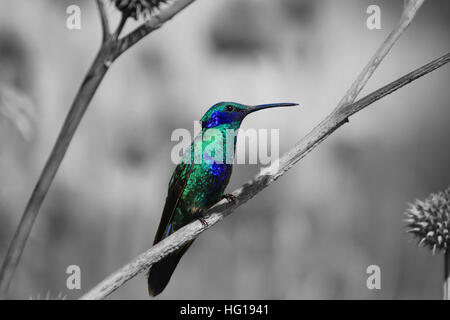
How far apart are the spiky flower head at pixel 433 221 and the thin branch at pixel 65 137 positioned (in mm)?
1013

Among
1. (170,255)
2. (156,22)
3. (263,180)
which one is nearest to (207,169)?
(170,255)

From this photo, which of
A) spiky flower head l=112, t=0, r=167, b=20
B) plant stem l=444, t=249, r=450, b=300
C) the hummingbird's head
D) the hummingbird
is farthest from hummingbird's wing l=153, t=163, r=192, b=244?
plant stem l=444, t=249, r=450, b=300

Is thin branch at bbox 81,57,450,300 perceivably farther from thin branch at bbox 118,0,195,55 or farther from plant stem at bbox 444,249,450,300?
plant stem at bbox 444,249,450,300

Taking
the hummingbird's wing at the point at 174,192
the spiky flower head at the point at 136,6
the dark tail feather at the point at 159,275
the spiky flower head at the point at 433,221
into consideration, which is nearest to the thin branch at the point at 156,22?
the spiky flower head at the point at 136,6

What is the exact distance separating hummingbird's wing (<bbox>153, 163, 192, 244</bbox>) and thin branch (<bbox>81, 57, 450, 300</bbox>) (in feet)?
0.62

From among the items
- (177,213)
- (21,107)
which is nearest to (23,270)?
(177,213)

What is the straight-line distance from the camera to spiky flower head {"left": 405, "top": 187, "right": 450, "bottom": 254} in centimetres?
137

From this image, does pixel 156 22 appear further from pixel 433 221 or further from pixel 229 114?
pixel 433 221

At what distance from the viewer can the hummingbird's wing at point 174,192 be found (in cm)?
125

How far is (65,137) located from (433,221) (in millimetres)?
1174

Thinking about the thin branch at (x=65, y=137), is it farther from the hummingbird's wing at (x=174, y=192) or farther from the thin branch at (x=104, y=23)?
the hummingbird's wing at (x=174, y=192)

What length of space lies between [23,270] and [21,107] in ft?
4.57

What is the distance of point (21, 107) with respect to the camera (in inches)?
27.4

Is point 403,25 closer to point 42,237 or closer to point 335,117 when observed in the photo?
point 335,117
